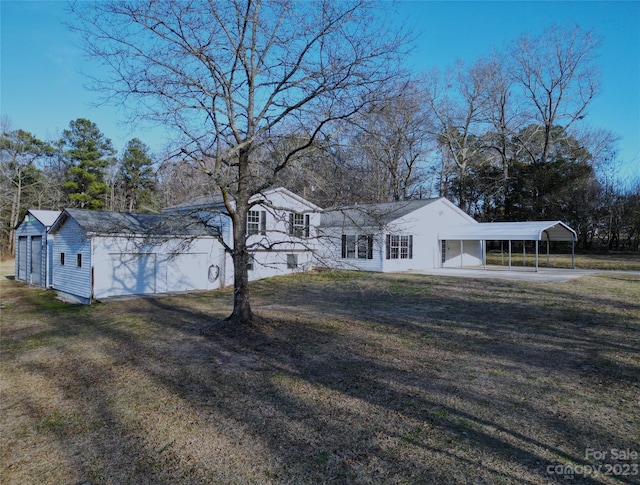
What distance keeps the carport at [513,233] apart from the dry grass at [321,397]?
10.2 metres

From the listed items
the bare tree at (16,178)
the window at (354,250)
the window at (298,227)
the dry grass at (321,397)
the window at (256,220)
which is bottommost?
the dry grass at (321,397)

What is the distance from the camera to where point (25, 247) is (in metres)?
18.6

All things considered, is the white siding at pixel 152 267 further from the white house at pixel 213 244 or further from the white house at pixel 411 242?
the white house at pixel 411 242

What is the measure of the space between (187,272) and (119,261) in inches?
103

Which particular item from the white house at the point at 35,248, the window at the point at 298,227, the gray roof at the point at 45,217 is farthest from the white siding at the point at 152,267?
the gray roof at the point at 45,217

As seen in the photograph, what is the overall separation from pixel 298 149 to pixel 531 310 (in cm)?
728

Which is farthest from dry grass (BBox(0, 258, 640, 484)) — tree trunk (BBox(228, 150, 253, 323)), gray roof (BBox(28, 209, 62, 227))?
gray roof (BBox(28, 209, 62, 227))

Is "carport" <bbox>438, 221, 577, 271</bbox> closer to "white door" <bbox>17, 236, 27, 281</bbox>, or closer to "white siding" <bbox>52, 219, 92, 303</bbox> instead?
"white siding" <bbox>52, 219, 92, 303</bbox>

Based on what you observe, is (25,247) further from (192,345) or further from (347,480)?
(347,480)

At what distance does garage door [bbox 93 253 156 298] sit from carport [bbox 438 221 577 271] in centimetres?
1553

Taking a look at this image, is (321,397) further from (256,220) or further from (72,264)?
(256,220)

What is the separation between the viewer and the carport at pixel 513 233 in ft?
64.0

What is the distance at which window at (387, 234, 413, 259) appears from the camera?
20.3 meters

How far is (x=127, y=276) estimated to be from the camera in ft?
45.9
